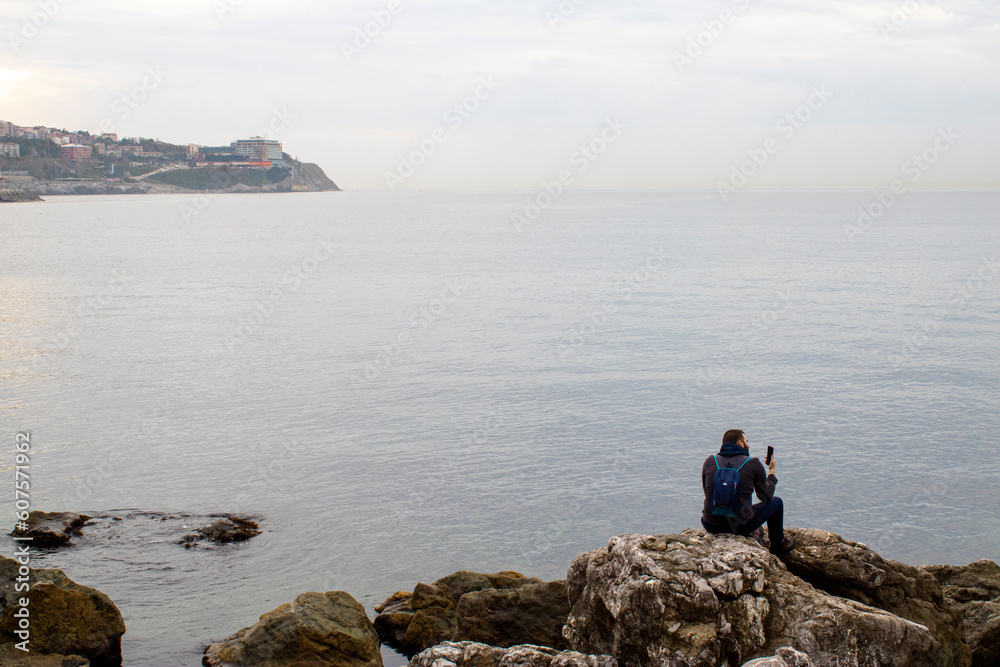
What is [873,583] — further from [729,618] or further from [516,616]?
[516,616]

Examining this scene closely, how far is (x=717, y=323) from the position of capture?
2025 inches

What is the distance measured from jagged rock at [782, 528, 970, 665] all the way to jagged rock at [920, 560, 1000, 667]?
2.75 feet

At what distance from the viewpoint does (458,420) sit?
31.4 m

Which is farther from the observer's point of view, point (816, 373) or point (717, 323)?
point (717, 323)

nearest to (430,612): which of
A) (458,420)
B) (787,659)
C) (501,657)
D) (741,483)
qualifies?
(501,657)

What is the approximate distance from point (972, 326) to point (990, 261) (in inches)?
1862

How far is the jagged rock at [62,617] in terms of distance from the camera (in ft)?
44.6

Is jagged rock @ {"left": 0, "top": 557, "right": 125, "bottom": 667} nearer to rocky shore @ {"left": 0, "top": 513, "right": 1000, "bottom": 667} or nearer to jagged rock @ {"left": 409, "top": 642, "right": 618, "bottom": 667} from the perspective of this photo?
rocky shore @ {"left": 0, "top": 513, "right": 1000, "bottom": 667}

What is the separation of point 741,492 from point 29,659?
Answer: 35.8ft

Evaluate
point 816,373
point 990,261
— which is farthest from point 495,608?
point 990,261

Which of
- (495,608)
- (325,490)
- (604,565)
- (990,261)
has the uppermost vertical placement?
(990,261)

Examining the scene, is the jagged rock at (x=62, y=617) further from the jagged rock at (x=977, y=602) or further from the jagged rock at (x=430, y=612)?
the jagged rock at (x=977, y=602)

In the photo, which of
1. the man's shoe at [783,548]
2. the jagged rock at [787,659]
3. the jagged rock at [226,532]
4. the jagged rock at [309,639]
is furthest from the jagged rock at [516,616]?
the jagged rock at [226,532]

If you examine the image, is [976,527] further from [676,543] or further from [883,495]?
[676,543]
